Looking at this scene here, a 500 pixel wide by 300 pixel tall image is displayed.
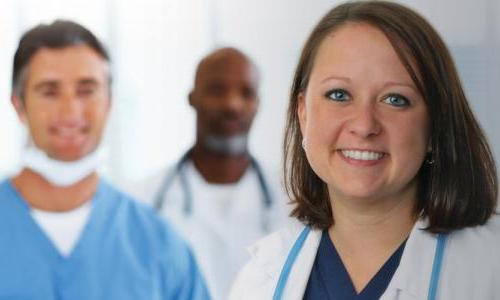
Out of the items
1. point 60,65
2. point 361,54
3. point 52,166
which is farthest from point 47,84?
point 361,54

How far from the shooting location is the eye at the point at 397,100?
111cm

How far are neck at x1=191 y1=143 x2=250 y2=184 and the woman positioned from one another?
0.43 m

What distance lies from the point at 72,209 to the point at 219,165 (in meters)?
0.33

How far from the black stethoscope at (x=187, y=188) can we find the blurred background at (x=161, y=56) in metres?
0.02

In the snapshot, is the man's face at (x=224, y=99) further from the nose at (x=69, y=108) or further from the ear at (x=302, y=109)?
the ear at (x=302, y=109)

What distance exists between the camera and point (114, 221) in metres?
1.65

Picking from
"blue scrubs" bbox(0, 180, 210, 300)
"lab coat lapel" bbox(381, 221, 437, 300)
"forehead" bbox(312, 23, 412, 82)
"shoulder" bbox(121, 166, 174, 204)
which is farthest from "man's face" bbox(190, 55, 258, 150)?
"lab coat lapel" bbox(381, 221, 437, 300)

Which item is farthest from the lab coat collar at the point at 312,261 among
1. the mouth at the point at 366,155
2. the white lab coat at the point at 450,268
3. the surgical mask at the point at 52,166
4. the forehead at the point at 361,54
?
the surgical mask at the point at 52,166

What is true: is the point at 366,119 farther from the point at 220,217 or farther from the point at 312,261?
the point at 220,217

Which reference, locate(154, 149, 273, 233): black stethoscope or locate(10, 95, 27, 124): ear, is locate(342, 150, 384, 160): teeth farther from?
locate(10, 95, 27, 124): ear

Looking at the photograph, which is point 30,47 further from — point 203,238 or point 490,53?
point 490,53

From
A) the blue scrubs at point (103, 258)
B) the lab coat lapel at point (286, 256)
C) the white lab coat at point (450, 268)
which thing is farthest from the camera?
the blue scrubs at point (103, 258)

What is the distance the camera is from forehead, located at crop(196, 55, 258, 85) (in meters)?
1.63

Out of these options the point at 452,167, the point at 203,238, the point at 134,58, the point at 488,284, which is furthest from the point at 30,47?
the point at 488,284
